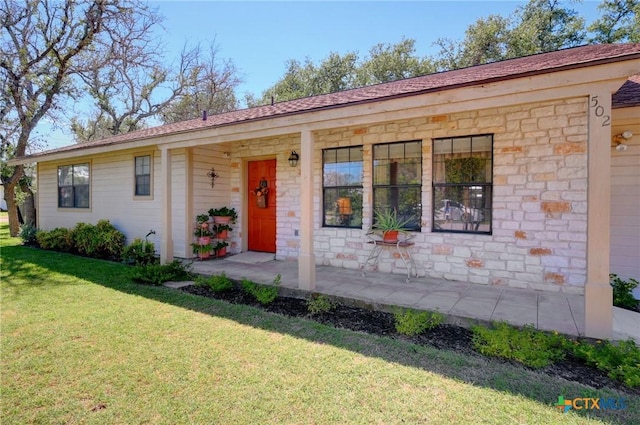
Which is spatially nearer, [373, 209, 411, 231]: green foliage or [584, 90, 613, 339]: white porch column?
[584, 90, 613, 339]: white porch column

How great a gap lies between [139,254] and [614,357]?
23.8 ft

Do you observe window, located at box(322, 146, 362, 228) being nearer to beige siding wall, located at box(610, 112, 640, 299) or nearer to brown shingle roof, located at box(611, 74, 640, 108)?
brown shingle roof, located at box(611, 74, 640, 108)

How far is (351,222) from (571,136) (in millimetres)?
3495

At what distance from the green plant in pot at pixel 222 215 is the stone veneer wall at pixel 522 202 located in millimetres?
3482

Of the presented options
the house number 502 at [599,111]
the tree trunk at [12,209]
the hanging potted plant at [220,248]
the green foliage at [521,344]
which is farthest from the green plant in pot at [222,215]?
the tree trunk at [12,209]

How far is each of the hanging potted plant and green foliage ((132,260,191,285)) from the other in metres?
1.36

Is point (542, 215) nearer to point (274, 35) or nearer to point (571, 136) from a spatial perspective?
point (571, 136)

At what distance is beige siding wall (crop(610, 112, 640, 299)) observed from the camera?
4.32 m

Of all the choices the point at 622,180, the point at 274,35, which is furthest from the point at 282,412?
the point at 274,35

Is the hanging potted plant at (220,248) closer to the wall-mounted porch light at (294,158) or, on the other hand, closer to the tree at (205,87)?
the wall-mounted porch light at (294,158)

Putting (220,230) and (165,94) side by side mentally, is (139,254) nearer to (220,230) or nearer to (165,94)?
(220,230)

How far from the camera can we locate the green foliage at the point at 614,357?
2410 mm

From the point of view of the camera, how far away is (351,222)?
608cm

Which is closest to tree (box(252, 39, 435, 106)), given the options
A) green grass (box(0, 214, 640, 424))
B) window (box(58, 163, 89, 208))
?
window (box(58, 163, 89, 208))
